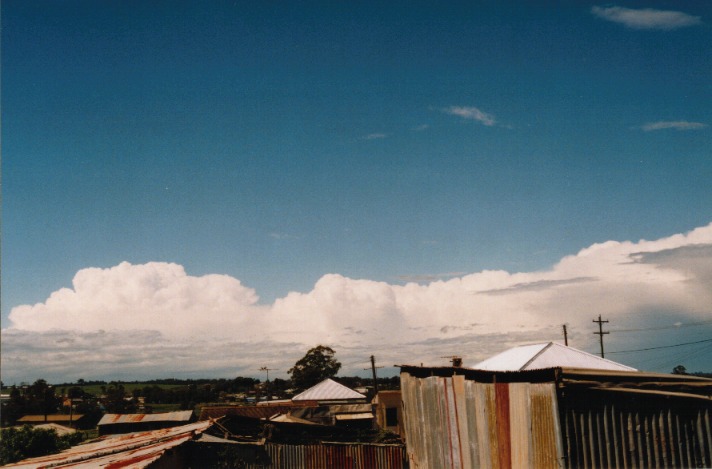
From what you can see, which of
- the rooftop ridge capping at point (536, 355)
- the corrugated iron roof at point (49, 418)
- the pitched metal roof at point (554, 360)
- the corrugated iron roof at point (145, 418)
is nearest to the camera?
the pitched metal roof at point (554, 360)

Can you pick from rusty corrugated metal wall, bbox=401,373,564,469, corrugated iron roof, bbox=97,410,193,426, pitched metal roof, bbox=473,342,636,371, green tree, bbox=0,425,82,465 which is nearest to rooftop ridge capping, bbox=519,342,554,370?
pitched metal roof, bbox=473,342,636,371

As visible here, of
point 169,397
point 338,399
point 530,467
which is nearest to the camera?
point 530,467

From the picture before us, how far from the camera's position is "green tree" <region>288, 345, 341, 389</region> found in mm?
82125

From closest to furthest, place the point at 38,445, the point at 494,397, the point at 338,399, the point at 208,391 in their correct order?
the point at 494,397 → the point at 38,445 → the point at 338,399 → the point at 208,391

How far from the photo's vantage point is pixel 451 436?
1449cm

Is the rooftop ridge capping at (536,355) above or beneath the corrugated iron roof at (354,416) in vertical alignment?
above

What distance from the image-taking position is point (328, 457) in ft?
68.3

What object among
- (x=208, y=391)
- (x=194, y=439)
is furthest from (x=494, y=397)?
(x=208, y=391)

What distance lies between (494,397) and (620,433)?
2.69 meters

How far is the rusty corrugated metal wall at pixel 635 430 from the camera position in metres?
9.93

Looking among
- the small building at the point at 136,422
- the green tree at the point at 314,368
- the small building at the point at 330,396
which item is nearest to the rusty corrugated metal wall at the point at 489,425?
the small building at the point at 330,396

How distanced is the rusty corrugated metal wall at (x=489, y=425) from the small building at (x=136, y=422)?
41.9 m

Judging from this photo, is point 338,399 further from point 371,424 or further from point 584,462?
point 584,462

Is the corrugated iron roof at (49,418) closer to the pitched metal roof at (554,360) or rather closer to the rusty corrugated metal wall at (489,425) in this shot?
the rusty corrugated metal wall at (489,425)
